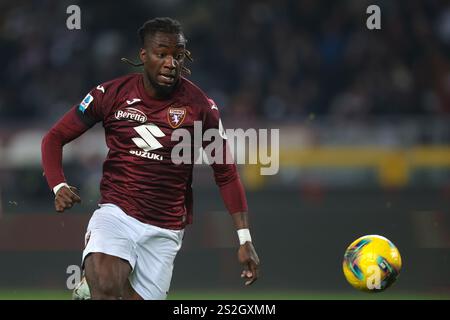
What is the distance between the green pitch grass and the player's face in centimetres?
369

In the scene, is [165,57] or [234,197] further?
[234,197]

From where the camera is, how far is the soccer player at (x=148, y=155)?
20.5 ft

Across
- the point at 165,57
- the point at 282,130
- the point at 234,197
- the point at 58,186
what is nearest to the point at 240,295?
the point at 234,197

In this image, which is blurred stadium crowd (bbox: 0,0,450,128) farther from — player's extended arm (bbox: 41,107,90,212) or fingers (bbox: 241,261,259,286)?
fingers (bbox: 241,261,259,286)

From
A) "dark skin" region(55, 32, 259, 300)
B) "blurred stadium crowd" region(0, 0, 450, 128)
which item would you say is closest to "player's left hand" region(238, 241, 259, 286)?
"dark skin" region(55, 32, 259, 300)

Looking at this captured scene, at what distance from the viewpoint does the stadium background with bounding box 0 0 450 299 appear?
10391 millimetres

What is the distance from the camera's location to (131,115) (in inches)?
248

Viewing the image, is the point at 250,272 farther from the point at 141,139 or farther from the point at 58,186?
the point at 58,186

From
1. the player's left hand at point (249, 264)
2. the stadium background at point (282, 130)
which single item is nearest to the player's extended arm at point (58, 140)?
the player's left hand at point (249, 264)

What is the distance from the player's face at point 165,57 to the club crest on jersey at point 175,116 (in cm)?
16

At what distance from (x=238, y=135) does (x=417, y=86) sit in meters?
3.33

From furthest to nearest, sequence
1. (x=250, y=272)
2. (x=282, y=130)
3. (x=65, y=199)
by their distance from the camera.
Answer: (x=282, y=130)
(x=250, y=272)
(x=65, y=199)

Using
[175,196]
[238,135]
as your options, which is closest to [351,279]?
[175,196]

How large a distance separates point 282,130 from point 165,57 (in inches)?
305
